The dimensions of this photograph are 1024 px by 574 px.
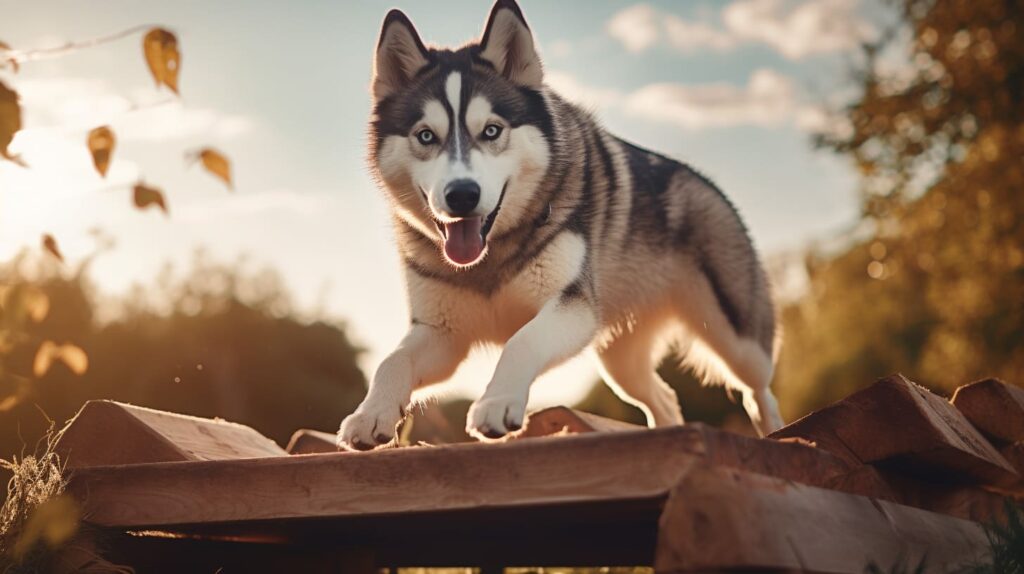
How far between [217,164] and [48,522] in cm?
108

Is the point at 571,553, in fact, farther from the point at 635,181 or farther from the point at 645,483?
the point at 635,181

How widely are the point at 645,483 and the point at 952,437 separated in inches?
49.8

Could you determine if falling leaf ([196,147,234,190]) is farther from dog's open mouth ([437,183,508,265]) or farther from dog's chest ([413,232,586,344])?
dog's chest ([413,232,586,344])

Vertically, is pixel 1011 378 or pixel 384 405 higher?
pixel 384 405

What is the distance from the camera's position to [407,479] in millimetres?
2600

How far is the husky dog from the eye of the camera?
3.67 m

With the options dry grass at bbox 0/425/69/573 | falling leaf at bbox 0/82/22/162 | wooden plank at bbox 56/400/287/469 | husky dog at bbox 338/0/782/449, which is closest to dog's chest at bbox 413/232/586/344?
husky dog at bbox 338/0/782/449

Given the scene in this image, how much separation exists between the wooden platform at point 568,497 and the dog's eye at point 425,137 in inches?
52.1

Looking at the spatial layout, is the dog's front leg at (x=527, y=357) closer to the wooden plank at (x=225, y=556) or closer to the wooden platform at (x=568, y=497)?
the wooden platform at (x=568, y=497)

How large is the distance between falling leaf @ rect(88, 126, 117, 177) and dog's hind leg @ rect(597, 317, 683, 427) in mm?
3865

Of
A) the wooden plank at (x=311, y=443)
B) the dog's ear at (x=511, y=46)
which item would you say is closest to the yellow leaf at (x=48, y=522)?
the wooden plank at (x=311, y=443)

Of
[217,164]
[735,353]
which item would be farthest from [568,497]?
[735,353]

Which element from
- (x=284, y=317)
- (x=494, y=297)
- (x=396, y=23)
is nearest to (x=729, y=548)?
(x=494, y=297)

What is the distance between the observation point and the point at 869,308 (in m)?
33.2
